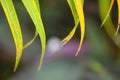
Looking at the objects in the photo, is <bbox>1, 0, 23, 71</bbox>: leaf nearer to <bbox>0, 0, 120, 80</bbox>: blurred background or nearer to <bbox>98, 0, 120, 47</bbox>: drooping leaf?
<bbox>98, 0, 120, 47</bbox>: drooping leaf

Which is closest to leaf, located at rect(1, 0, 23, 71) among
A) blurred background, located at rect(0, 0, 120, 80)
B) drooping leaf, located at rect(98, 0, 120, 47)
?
drooping leaf, located at rect(98, 0, 120, 47)

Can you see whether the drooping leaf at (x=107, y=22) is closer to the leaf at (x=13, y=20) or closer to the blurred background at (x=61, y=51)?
the blurred background at (x=61, y=51)

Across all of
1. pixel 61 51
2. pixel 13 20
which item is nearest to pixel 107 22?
pixel 61 51

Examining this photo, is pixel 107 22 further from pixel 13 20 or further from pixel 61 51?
pixel 13 20

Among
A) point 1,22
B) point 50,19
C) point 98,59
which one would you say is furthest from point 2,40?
point 98,59

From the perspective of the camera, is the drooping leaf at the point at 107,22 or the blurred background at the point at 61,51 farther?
the blurred background at the point at 61,51

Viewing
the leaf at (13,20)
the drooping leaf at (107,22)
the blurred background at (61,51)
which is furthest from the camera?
the blurred background at (61,51)

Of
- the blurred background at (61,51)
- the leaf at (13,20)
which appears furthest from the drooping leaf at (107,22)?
the leaf at (13,20)

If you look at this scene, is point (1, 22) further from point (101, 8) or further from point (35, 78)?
point (101, 8)
